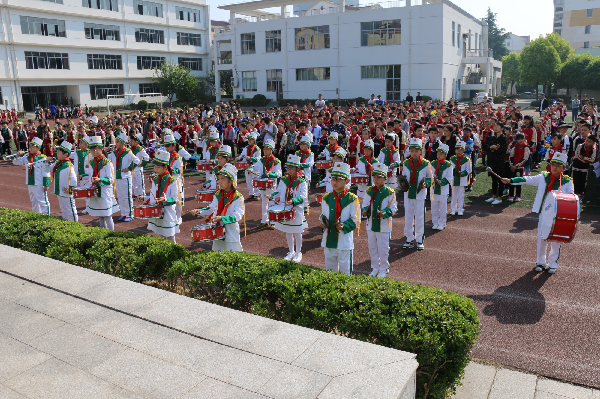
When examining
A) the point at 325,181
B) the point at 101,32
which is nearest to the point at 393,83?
the point at 101,32

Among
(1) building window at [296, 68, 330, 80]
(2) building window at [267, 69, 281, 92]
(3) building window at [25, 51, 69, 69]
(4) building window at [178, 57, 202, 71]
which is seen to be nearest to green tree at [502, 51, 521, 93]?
(1) building window at [296, 68, 330, 80]

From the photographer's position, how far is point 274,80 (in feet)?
179

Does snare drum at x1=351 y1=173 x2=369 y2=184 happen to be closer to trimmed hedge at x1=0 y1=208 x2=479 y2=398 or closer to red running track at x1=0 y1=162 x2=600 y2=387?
red running track at x1=0 y1=162 x2=600 y2=387

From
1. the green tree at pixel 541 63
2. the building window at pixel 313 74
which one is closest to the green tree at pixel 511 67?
the green tree at pixel 541 63

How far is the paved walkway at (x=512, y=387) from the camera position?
5301 millimetres

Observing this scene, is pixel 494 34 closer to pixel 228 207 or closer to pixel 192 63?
pixel 192 63

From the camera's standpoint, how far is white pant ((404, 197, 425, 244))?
10.6 m

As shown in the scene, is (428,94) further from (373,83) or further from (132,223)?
(132,223)

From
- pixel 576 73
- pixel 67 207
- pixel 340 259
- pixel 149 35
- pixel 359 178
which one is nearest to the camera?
pixel 340 259

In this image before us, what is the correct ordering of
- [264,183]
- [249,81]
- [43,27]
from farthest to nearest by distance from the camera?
[249,81] < [43,27] < [264,183]

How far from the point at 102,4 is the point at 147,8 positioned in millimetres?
Answer: 6463

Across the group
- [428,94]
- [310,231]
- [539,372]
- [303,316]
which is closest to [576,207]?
[539,372]

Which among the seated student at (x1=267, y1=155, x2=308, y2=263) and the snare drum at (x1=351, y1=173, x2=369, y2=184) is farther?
the snare drum at (x1=351, y1=173, x2=369, y2=184)

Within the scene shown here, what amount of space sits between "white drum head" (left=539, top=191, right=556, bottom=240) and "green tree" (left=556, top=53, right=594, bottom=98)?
5949 cm
